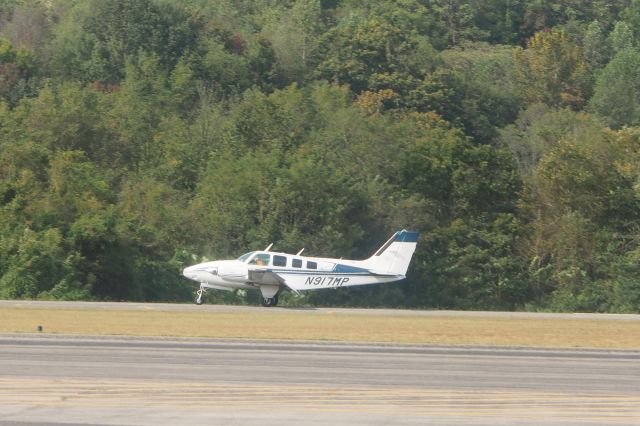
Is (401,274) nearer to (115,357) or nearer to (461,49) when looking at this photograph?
(115,357)

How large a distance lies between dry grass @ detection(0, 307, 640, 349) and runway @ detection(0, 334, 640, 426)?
149cm

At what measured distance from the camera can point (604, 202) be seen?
5153 cm

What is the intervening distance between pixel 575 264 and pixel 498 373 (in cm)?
3116

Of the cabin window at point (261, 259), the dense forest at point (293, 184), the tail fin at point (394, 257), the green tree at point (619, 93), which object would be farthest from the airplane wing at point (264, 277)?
the green tree at point (619, 93)

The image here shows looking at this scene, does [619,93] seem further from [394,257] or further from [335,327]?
[335,327]

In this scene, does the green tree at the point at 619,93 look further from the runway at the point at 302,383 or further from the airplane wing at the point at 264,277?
the runway at the point at 302,383

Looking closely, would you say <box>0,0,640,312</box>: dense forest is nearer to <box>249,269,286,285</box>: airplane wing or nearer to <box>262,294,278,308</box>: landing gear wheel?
<box>262,294,278,308</box>: landing gear wheel

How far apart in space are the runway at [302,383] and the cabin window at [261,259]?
12.7 meters

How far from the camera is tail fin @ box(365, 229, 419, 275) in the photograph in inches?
1501

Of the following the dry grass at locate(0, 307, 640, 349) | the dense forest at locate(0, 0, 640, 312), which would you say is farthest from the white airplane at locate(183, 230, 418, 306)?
the dense forest at locate(0, 0, 640, 312)

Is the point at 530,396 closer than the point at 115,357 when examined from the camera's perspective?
Yes

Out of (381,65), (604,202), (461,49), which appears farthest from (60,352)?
(461,49)

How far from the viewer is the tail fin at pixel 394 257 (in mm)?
38125

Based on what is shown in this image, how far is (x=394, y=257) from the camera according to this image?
38.2 m
